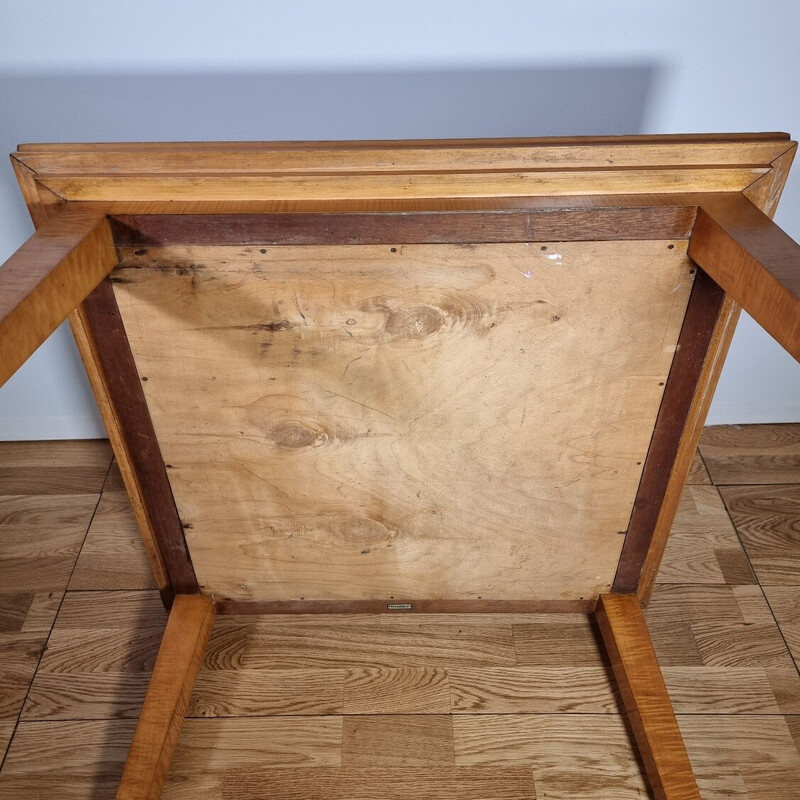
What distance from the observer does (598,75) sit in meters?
1.23

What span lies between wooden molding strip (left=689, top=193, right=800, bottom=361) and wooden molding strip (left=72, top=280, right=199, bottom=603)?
26.5 inches

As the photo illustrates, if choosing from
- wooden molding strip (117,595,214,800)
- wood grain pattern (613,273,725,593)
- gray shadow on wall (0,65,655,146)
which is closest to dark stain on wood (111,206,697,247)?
wood grain pattern (613,273,725,593)

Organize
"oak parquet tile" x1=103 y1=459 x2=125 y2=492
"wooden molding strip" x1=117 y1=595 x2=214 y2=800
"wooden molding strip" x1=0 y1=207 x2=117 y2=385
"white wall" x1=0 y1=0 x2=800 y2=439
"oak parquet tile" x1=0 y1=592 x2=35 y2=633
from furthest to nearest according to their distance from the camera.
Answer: "oak parquet tile" x1=103 y1=459 x2=125 y2=492 → "oak parquet tile" x1=0 y1=592 x2=35 y2=633 → "white wall" x1=0 y1=0 x2=800 y2=439 → "wooden molding strip" x1=117 y1=595 x2=214 y2=800 → "wooden molding strip" x1=0 y1=207 x2=117 y2=385

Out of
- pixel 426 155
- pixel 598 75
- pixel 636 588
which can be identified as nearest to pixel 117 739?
pixel 636 588

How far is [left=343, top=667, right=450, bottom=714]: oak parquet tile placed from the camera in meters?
1.17

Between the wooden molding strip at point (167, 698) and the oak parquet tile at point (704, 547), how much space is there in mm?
814

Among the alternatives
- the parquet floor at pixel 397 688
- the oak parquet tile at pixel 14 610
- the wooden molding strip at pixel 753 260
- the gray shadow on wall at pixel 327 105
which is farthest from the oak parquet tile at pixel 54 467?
the wooden molding strip at pixel 753 260

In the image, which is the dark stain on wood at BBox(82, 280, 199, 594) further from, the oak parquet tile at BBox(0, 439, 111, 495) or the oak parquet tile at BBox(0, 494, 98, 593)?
the oak parquet tile at BBox(0, 439, 111, 495)

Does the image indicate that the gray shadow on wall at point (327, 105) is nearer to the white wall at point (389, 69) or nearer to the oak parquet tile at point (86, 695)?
the white wall at point (389, 69)

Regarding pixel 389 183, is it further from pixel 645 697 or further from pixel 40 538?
pixel 40 538

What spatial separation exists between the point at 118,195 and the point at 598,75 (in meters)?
0.80

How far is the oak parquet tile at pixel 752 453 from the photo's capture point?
158cm

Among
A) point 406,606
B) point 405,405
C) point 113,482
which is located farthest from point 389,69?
point 113,482

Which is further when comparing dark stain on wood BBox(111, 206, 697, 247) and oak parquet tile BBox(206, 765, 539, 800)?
oak parquet tile BBox(206, 765, 539, 800)
